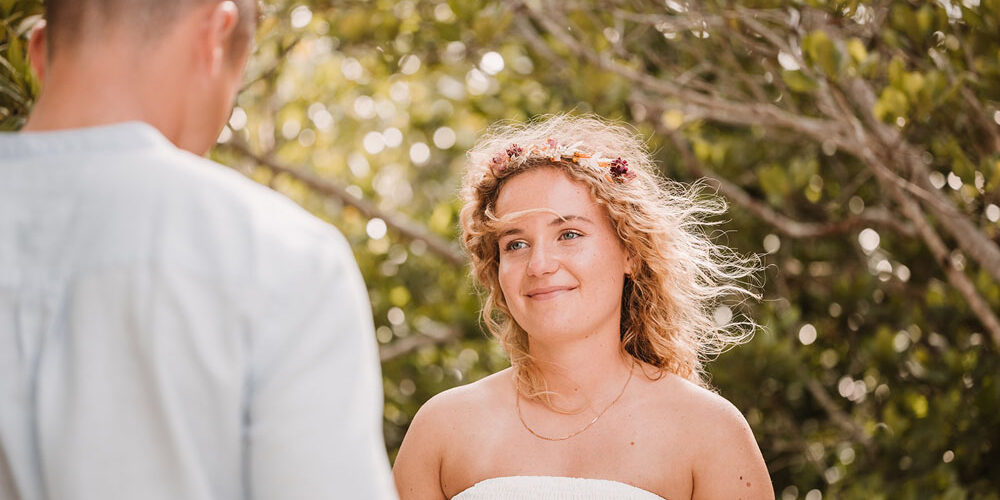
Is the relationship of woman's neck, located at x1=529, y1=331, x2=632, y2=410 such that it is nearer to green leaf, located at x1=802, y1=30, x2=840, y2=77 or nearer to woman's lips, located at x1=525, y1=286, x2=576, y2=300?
woman's lips, located at x1=525, y1=286, x2=576, y2=300

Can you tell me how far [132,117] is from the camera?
128cm

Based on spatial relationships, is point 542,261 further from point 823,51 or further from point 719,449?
point 823,51

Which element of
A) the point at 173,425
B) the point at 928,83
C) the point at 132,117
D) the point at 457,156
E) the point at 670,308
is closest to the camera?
the point at 173,425

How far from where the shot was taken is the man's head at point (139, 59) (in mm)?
1274

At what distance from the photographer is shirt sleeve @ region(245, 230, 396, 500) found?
1147mm

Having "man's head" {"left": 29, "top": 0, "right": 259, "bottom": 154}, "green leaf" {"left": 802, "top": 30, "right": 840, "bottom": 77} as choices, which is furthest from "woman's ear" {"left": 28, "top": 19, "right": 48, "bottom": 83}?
"green leaf" {"left": 802, "top": 30, "right": 840, "bottom": 77}

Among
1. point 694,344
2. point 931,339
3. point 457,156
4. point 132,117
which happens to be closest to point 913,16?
point 694,344

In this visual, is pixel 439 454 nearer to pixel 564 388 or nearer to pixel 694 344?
pixel 564 388

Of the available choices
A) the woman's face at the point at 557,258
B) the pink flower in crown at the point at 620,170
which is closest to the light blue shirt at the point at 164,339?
the woman's face at the point at 557,258

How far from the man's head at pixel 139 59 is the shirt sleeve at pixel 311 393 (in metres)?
0.28

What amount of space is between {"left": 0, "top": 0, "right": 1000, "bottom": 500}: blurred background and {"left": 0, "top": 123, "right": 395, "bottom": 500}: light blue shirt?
7.27 ft

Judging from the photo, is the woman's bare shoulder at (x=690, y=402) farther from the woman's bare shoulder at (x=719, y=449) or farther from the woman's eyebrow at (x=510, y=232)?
the woman's eyebrow at (x=510, y=232)

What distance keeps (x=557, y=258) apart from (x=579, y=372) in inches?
11.0

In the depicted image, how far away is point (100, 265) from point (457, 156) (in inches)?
206
